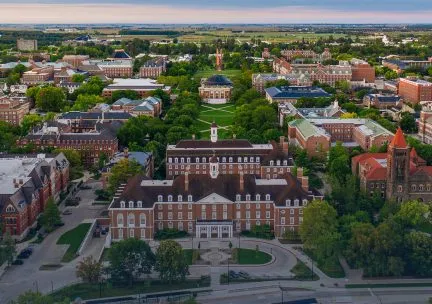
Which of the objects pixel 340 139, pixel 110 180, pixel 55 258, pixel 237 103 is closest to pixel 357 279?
pixel 55 258

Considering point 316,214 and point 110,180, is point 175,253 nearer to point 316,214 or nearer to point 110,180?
point 316,214

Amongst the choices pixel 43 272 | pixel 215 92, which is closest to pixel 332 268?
pixel 43 272

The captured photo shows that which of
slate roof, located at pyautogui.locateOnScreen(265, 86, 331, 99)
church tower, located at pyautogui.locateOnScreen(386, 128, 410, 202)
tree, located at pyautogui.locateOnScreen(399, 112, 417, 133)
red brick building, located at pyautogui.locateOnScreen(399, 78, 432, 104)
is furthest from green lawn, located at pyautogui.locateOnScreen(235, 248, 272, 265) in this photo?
red brick building, located at pyautogui.locateOnScreen(399, 78, 432, 104)

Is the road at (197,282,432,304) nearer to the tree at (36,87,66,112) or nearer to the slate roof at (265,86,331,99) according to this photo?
the slate roof at (265,86,331,99)

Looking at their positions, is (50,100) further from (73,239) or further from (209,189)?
(209,189)

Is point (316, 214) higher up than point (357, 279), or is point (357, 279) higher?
point (316, 214)

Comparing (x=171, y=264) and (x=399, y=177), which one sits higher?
(x=399, y=177)

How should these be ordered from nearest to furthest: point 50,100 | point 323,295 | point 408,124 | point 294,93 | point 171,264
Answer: point 323,295, point 171,264, point 408,124, point 50,100, point 294,93
